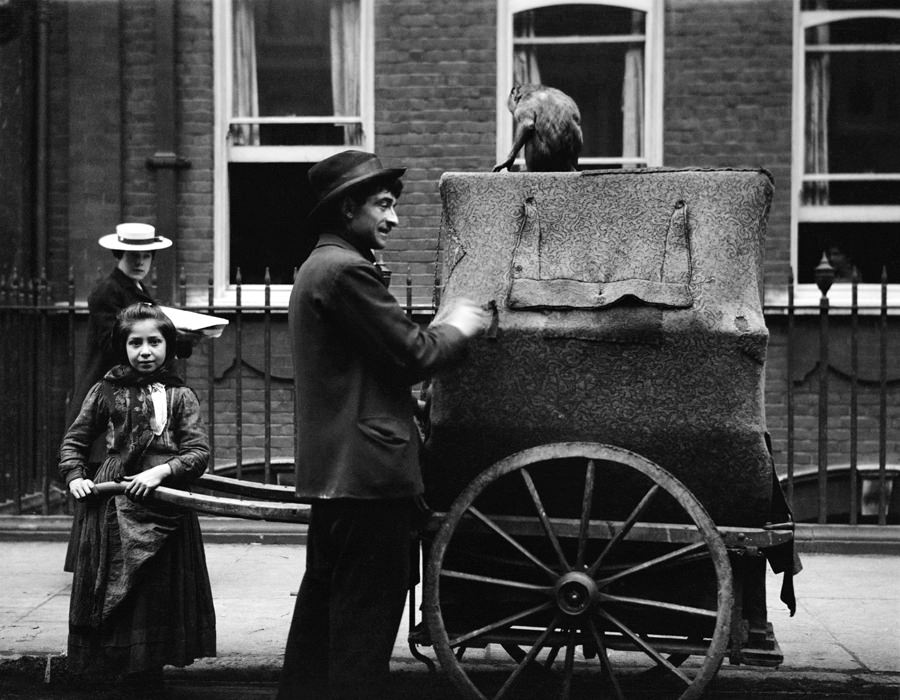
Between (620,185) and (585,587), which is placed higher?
(620,185)

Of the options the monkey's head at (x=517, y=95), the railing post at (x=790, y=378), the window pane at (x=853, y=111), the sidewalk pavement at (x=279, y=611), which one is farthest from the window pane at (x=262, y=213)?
the monkey's head at (x=517, y=95)

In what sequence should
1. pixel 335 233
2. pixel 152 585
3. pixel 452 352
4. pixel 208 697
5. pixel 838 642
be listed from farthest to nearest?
pixel 838 642 → pixel 208 697 → pixel 152 585 → pixel 335 233 → pixel 452 352

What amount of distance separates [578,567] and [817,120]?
6.01m

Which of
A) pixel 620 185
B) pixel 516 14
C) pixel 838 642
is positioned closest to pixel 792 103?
pixel 516 14

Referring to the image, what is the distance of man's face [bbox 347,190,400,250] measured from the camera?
3.75 m

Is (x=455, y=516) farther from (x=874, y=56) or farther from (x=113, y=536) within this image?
(x=874, y=56)

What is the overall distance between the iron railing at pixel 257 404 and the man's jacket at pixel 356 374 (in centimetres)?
397

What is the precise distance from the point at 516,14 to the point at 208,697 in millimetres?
5826

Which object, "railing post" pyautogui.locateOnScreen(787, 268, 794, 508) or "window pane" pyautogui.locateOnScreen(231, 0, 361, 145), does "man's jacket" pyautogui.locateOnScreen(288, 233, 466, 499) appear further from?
"window pane" pyautogui.locateOnScreen(231, 0, 361, 145)

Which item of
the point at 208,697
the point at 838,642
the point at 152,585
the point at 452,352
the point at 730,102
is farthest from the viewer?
the point at 730,102

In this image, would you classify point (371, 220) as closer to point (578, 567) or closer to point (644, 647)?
point (578, 567)

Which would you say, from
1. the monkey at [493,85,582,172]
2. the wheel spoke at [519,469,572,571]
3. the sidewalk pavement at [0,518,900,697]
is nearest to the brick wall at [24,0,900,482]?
the sidewalk pavement at [0,518,900,697]

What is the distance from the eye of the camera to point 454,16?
28.1 feet

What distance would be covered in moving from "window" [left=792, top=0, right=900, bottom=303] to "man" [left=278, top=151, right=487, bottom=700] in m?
5.68
